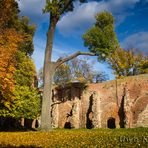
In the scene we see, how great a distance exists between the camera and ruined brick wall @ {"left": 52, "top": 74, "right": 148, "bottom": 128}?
32.0 meters

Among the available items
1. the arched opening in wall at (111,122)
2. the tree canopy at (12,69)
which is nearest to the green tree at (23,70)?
the tree canopy at (12,69)

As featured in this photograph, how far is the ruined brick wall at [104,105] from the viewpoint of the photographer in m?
32.0

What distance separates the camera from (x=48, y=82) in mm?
21125

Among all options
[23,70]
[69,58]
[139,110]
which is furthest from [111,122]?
[69,58]

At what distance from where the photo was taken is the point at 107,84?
35.6 metres

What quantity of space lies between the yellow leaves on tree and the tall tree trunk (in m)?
2.22

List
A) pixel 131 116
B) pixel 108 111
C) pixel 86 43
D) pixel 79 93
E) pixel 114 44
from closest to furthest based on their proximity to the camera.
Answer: pixel 114 44
pixel 86 43
pixel 131 116
pixel 108 111
pixel 79 93

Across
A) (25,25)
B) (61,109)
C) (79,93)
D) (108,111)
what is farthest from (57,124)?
(25,25)

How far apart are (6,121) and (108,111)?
12170mm

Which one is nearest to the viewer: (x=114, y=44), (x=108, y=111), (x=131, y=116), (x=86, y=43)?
(x=114, y=44)

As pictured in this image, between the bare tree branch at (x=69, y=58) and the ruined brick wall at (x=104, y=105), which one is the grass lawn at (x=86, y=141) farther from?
the ruined brick wall at (x=104, y=105)

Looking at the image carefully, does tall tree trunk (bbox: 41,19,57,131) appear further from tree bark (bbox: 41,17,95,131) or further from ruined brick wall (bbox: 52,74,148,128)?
ruined brick wall (bbox: 52,74,148,128)

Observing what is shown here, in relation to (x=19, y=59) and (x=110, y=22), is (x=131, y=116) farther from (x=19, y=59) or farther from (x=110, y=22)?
(x=19, y=59)

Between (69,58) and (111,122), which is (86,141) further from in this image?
(111,122)
